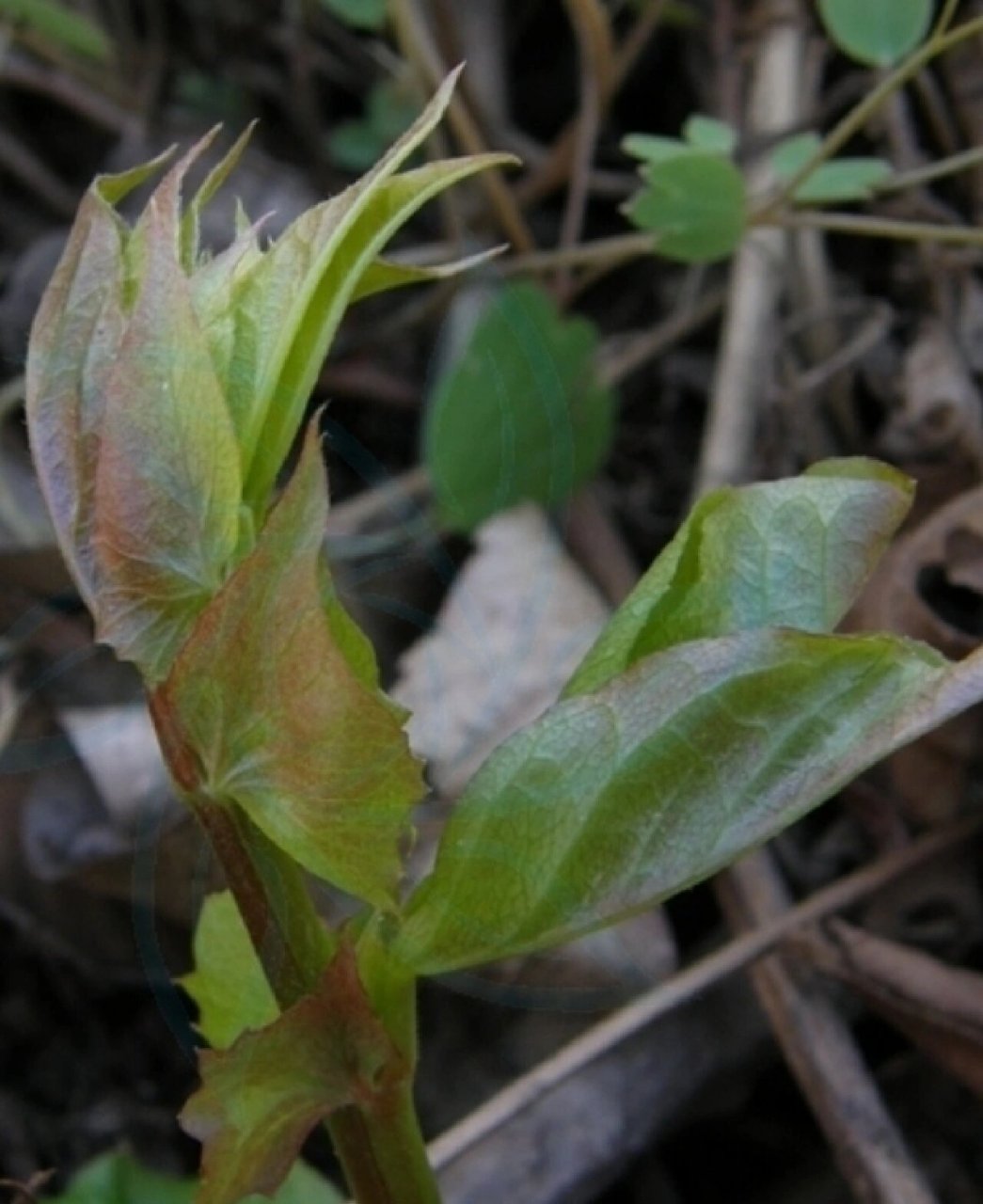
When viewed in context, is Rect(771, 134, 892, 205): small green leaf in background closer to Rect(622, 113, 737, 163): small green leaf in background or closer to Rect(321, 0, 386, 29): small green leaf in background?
Rect(622, 113, 737, 163): small green leaf in background

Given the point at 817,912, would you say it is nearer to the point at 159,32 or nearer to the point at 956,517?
the point at 956,517

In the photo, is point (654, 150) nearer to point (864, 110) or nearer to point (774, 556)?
point (864, 110)

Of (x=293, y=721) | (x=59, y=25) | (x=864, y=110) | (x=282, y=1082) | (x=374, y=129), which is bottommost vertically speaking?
(x=282, y=1082)

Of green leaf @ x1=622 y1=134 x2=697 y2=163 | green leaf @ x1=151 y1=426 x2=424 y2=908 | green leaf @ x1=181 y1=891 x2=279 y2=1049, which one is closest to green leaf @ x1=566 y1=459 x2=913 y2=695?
green leaf @ x1=151 y1=426 x2=424 y2=908

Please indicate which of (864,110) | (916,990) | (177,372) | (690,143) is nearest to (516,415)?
(690,143)

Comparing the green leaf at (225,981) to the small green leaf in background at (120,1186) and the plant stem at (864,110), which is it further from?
the plant stem at (864,110)
